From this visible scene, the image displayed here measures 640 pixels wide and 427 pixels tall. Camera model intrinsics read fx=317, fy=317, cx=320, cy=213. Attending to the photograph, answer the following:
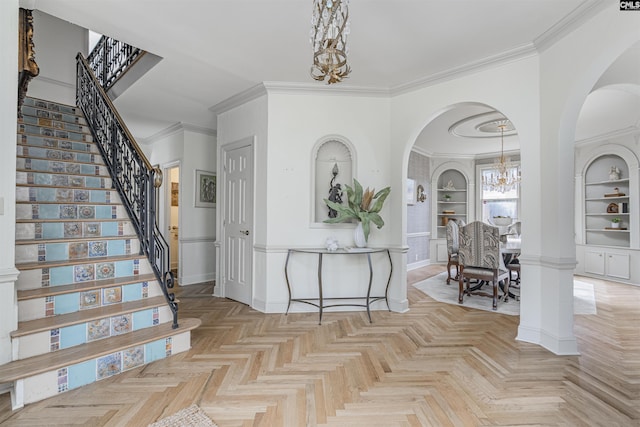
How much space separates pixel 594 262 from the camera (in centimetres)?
605

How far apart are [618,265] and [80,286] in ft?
25.8

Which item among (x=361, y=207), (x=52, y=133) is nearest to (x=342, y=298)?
(x=361, y=207)

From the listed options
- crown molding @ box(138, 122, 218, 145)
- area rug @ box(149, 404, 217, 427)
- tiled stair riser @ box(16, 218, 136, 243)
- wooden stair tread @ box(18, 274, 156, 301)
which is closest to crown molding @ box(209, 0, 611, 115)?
crown molding @ box(138, 122, 218, 145)

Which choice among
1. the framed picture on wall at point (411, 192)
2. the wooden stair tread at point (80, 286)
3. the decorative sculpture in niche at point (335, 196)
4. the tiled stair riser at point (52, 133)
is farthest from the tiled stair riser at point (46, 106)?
the framed picture on wall at point (411, 192)

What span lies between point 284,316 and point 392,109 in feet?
9.18

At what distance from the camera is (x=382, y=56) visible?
10.2ft

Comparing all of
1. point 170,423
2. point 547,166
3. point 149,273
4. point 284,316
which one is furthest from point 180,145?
point 547,166

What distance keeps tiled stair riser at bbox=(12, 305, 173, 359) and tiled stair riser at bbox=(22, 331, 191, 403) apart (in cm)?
20

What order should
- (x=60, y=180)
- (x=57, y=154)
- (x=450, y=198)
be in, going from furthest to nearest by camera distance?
(x=450, y=198) → (x=57, y=154) → (x=60, y=180)

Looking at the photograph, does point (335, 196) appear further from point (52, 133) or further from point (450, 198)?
point (450, 198)

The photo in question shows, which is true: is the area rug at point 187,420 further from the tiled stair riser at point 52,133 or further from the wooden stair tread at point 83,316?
the tiled stair riser at point 52,133

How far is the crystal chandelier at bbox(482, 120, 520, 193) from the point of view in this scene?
20.0 feet

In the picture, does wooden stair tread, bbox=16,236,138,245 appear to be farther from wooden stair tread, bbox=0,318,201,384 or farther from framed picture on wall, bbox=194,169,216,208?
framed picture on wall, bbox=194,169,216,208

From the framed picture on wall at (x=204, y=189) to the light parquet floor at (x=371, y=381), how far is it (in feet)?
8.80
